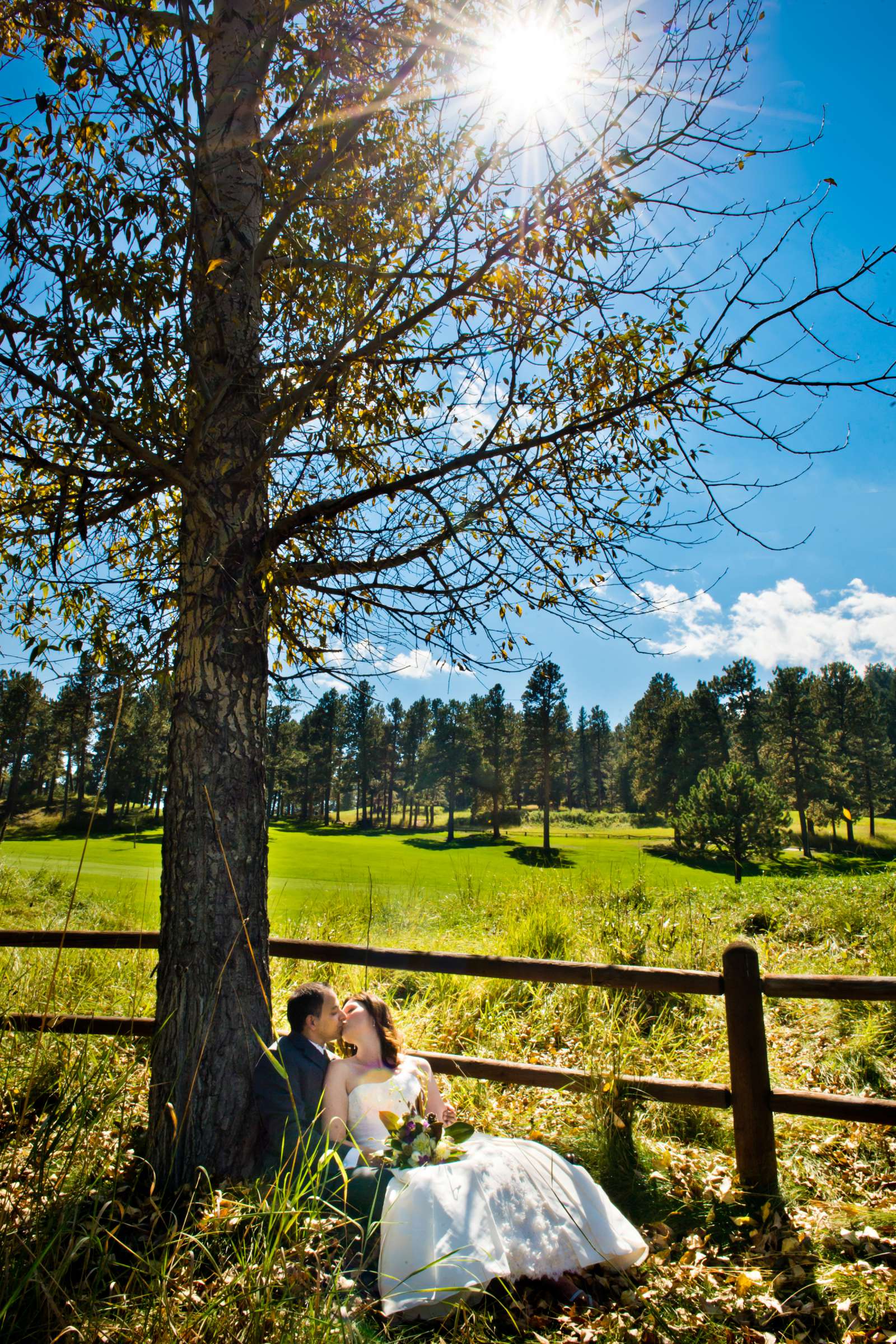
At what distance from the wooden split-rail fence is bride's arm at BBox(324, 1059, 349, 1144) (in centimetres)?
80

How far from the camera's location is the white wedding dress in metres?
2.79

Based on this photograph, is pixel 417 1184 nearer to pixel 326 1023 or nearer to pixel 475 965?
pixel 326 1023

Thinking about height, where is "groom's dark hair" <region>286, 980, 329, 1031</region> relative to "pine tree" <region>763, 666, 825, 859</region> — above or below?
below

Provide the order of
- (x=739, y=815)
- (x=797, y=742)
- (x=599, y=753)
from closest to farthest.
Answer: (x=739, y=815) < (x=797, y=742) < (x=599, y=753)

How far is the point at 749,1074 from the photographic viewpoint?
4.14 metres

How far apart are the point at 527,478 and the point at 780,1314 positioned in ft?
14.0

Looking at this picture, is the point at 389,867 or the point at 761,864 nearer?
the point at 761,864

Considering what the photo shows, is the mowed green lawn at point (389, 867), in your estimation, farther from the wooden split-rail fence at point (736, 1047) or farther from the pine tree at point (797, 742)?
the pine tree at point (797, 742)

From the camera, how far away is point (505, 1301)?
2.99 meters

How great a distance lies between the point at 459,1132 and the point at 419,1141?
28 cm

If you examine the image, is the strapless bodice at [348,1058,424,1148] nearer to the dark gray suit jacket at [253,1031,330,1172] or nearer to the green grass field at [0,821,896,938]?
the dark gray suit jacket at [253,1031,330,1172]

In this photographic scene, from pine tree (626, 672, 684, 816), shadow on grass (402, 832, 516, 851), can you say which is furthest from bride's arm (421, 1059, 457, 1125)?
pine tree (626, 672, 684, 816)

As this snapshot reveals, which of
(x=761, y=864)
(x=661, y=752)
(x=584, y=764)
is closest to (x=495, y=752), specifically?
(x=661, y=752)

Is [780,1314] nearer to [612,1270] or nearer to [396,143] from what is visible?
[612,1270]
